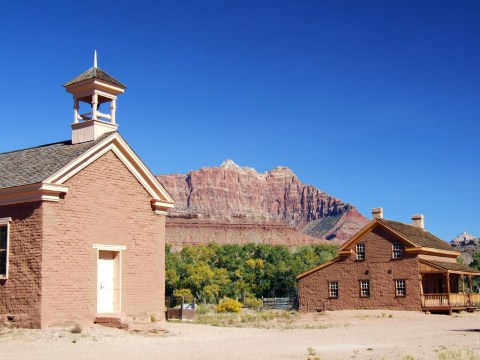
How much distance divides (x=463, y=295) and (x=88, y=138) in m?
32.8

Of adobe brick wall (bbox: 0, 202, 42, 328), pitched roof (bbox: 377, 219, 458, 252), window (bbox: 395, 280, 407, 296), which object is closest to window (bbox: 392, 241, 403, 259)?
pitched roof (bbox: 377, 219, 458, 252)

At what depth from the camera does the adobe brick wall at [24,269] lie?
74.3ft

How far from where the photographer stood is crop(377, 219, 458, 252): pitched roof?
4844 cm

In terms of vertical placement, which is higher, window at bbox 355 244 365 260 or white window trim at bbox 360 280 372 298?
window at bbox 355 244 365 260

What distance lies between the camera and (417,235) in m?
50.8

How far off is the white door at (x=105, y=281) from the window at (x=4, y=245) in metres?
3.24

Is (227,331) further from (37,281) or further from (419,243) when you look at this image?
(419,243)

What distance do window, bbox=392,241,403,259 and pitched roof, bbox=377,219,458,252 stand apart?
0.76m

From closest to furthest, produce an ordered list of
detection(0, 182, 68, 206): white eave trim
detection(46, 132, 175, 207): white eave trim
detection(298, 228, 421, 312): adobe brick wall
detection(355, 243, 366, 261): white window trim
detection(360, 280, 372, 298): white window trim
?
detection(0, 182, 68, 206): white eave trim < detection(46, 132, 175, 207): white eave trim < detection(298, 228, 421, 312): adobe brick wall < detection(360, 280, 372, 298): white window trim < detection(355, 243, 366, 261): white window trim

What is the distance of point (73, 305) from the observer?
23.4 meters

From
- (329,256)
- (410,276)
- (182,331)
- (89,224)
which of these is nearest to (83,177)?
(89,224)

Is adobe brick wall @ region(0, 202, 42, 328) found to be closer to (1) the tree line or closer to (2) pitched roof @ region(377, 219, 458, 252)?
(2) pitched roof @ region(377, 219, 458, 252)

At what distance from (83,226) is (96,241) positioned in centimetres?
81

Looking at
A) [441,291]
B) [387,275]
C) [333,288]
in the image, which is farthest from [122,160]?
[441,291]
